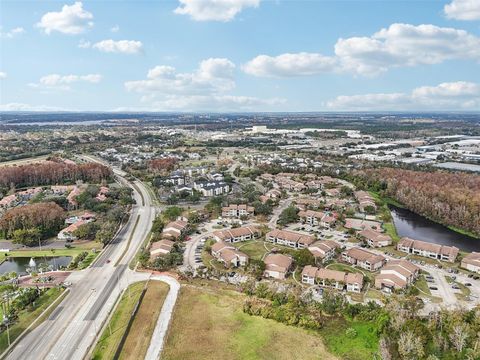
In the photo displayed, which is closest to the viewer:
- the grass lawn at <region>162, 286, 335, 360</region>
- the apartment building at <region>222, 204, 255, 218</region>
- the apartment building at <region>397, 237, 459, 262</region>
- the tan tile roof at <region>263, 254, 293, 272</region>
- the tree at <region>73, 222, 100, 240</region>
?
the grass lawn at <region>162, 286, 335, 360</region>

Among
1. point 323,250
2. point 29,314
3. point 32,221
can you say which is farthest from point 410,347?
point 32,221

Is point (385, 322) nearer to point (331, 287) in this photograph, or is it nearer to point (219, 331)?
point (331, 287)

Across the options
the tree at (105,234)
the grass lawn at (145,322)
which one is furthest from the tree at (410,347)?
the tree at (105,234)

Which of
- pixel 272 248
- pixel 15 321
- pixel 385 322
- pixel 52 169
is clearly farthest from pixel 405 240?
pixel 52 169

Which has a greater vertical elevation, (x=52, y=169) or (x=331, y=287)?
(x=52, y=169)

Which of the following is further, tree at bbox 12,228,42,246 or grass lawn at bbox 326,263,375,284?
tree at bbox 12,228,42,246

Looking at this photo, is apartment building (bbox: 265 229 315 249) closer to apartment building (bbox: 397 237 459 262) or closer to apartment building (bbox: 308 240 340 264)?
apartment building (bbox: 308 240 340 264)

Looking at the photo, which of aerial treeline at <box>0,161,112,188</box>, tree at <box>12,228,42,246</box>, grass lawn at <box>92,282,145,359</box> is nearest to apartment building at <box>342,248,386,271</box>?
grass lawn at <box>92,282,145,359</box>

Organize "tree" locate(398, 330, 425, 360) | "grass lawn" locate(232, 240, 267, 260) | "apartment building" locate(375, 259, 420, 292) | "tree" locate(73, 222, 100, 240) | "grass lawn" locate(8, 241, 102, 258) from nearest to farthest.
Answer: "tree" locate(398, 330, 425, 360)
"apartment building" locate(375, 259, 420, 292)
"grass lawn" locate(232, 240, 267, 260)
"grass lawn" locate(8, 241, 102, 258)
"tree" locate(73, 222, 100, 240)
